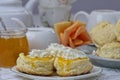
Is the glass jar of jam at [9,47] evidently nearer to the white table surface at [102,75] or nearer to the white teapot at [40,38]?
the white table surface at [102,75]

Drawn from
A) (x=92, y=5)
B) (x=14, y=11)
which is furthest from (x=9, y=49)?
(x=92, y=5)

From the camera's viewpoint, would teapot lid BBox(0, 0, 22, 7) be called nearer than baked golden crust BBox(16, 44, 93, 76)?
No

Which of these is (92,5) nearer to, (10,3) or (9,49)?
(10,3)

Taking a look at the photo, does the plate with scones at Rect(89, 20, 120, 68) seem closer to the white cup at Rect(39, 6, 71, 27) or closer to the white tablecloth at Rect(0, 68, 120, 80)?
the white tablecloth at Rect(0, 68, 120, 80)

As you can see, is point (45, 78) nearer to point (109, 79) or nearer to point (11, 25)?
point (109, 79)

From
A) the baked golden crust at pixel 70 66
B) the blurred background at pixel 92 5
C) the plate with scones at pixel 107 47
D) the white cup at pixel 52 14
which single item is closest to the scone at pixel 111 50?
the plate with scones at pixel 107 47

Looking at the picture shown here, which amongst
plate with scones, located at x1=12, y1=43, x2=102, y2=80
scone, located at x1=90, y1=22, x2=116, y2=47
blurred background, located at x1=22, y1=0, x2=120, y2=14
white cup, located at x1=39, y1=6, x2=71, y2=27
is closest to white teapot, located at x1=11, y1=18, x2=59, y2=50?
scone, located at x1=90, y1=22, x2=116, y2=47
